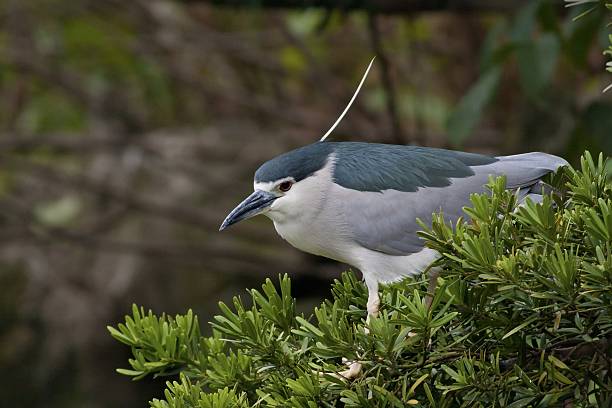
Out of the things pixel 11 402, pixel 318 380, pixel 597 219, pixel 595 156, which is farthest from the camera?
Result: pixel 11 402

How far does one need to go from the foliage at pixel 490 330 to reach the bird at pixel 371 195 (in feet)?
1.34

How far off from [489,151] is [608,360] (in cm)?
346

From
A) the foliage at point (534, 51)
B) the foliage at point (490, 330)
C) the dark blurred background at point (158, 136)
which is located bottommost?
the dark blurred background at point (158, 136)

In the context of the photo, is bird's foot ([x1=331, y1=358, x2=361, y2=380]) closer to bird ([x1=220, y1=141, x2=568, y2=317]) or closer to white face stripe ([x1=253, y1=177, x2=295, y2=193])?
bird ([x1=220, y1=141, x2=568, y2=317])

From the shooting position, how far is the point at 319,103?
5031mm

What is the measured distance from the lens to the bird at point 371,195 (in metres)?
1.74

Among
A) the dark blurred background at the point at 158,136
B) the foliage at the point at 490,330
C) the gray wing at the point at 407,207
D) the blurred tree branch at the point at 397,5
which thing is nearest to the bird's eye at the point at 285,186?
the gray wing at the point at 407,207

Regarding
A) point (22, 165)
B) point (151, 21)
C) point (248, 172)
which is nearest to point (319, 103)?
point (248, 172)

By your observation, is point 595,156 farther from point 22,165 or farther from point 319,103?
point 22,165

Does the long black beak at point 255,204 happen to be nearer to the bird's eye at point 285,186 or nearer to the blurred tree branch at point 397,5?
the bird's eye at point 285,186

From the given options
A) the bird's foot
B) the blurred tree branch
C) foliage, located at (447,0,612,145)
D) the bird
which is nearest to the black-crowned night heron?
the bird

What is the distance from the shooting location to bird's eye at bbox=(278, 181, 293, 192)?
1871 millimetres

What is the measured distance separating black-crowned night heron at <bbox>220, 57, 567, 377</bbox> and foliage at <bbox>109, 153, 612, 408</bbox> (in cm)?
A: 41

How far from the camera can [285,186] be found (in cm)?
188
